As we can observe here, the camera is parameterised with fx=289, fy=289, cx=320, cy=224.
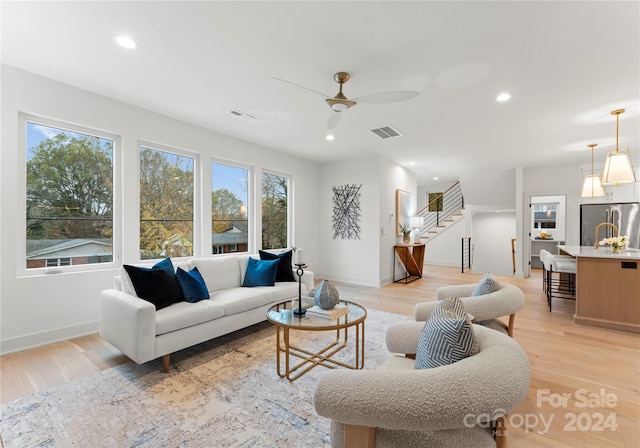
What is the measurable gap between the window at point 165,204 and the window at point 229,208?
1.32ft

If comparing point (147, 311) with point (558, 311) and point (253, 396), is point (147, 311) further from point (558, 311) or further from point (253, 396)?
point (558, 311)

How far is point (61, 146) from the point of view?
10.6 ft

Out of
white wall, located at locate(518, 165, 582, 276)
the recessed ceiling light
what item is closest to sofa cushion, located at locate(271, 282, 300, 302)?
the recessed ceiling light

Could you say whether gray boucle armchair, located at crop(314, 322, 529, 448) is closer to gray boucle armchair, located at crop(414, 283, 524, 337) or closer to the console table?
gray boucle armchair, located at crop(414, 283, 524, 337)

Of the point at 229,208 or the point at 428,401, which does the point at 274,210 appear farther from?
the point at 428,401

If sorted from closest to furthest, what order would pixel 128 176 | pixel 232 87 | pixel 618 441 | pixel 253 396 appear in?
pixel 618 441 → pixel 253 396 → pixel 232 87 → pixel 128 176

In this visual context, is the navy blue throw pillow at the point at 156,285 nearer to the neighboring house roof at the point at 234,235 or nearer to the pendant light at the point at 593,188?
the neighboring house roof at the point at 234,235

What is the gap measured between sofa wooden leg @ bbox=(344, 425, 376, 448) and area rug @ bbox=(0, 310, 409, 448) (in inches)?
32.4

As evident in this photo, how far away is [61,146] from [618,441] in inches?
209

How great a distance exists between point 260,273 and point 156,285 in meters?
1.26

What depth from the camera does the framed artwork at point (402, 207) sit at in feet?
22.0

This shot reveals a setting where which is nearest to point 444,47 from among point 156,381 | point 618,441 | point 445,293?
point 445,293

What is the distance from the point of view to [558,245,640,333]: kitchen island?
3.46 metres

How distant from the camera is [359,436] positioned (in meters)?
0.99
